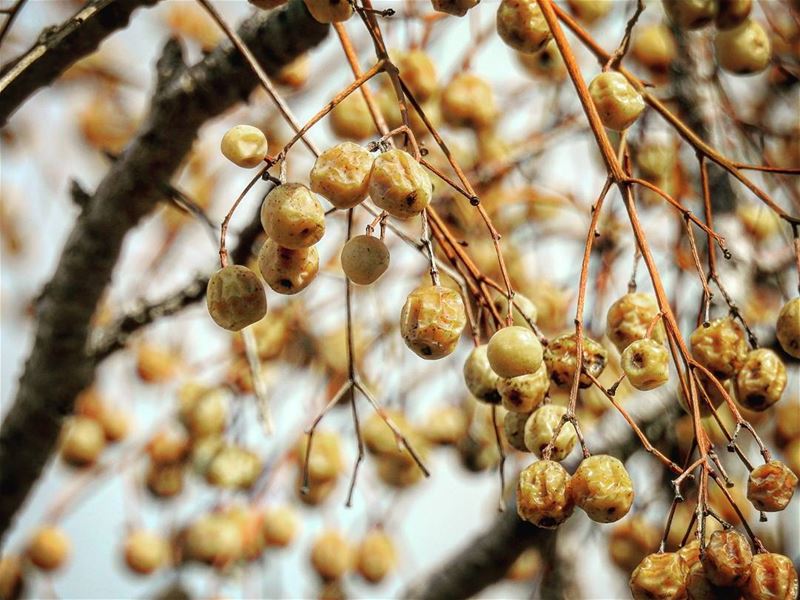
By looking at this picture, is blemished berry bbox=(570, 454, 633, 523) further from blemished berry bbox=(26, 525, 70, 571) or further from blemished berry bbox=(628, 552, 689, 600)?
blemished berry bbox=(26, 525, 70, 571)

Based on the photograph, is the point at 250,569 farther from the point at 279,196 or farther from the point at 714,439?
the point at 279,196

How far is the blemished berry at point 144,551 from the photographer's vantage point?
199cm

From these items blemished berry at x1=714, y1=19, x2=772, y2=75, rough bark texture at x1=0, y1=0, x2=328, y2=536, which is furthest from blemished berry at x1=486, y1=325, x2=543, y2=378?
rough bark texture at x1=0, y1=0, x2=328, y2=536

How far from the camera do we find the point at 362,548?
6.26 feet

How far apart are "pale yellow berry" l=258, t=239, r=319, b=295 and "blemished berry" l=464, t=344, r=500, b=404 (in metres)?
0.20

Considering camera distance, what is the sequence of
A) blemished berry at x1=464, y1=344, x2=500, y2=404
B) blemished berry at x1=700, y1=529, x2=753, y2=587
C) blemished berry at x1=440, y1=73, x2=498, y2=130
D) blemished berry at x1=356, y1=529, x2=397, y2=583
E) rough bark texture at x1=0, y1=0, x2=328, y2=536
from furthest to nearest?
blemished berry at x1=356, y1=529, x2=397, y2=583, blemished berry at x1=440, y1=73, x2=498, y2=130, rough bark texture at x1=0, y1=0, x2=328, y2=536, blemished berry at x1=464, y1=344, x2=500, y2=404, blemished berry at x1=700, y1=529, x2=753, y2=587

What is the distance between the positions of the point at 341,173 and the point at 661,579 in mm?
387

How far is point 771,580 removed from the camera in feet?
2.26

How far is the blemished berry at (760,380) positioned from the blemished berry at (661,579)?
0.18 m

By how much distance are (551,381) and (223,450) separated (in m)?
1.06

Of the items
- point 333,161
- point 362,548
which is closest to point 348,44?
point 333,161

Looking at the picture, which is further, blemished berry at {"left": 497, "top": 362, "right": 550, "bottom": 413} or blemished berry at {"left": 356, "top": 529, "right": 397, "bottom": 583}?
blemished berry at {"left": 356, "top": 529, "right": 397, "bottom": 583}

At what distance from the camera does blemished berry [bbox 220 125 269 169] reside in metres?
0.78

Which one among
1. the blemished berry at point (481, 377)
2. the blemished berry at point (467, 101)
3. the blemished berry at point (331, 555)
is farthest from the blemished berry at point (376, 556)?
the blemished berry at point (481, 377)
